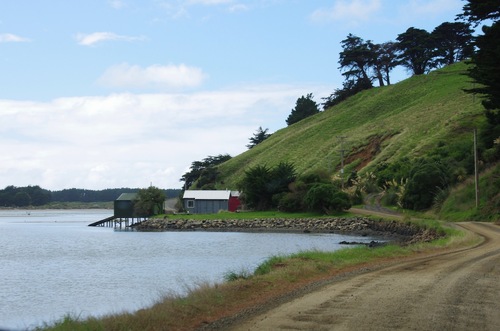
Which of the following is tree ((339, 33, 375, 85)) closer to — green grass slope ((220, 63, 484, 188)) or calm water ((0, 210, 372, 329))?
green grass slope ((220, 63, 484, 188))

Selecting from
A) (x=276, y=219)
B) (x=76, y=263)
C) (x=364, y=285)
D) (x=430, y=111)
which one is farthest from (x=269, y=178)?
(x=364, y=285)

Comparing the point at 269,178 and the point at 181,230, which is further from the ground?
the point at 269,178

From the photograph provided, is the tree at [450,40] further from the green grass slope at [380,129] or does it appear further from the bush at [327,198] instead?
the bush at [327,198]

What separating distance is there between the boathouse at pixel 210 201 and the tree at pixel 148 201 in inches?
184

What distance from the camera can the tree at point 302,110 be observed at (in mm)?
179750

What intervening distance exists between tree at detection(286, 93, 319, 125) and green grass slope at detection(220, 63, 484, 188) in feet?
71.0

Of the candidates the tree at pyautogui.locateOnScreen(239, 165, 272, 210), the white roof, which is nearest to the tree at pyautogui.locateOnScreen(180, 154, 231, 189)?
the white roof

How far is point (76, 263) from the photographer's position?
44156 millimetres

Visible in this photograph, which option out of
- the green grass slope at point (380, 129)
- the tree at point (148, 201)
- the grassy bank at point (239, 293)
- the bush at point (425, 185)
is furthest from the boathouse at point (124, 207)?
the grassy bank at point (239, 293)

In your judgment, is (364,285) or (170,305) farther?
(364,285)

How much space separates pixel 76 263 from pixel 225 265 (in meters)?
12.5

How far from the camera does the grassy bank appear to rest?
1272cm

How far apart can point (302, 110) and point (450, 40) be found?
51.5 m

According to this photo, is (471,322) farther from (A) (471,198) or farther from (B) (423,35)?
(B) (423,35)
